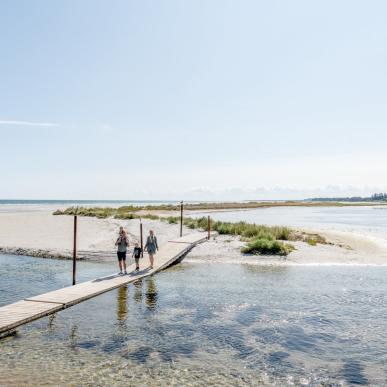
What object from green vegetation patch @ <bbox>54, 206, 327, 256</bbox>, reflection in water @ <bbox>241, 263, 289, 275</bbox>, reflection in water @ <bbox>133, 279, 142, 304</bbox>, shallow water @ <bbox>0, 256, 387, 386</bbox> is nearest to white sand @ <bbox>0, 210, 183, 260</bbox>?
green vegetation patch @ <bbox>54, 206, 327, 256</bbox>

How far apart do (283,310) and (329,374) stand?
4.83 metres

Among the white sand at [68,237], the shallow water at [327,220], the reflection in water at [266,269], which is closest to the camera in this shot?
the reflection in water at [266,269]

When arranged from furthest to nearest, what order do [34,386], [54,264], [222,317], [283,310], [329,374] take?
1. [54,264]
2. [283,310]
3. [222,317]
4. [329,374]
5. [34,386]

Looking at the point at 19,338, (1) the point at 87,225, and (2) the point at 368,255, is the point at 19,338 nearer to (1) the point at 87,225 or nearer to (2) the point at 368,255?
(2) the point at 368,255

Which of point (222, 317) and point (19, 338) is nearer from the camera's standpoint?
point (19, 338)

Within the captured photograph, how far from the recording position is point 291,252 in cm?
2647

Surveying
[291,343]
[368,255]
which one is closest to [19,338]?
[291,343]

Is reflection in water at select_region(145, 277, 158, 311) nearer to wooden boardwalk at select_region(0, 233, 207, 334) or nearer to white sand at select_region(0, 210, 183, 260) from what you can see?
wooden boardwalk at select_region(0, 233, 207, 334)

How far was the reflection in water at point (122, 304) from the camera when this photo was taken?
1292cm

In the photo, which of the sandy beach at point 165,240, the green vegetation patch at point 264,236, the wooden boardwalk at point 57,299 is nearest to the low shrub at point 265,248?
the green vegetation patch at point 264,236

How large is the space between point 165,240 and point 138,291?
17454 millimetres

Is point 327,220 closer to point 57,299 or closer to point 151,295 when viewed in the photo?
point 151,295

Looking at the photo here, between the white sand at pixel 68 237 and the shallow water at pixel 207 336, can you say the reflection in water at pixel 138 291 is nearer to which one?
the shallow water at pixel 207 336

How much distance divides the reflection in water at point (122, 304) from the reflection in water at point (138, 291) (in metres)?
0.37
